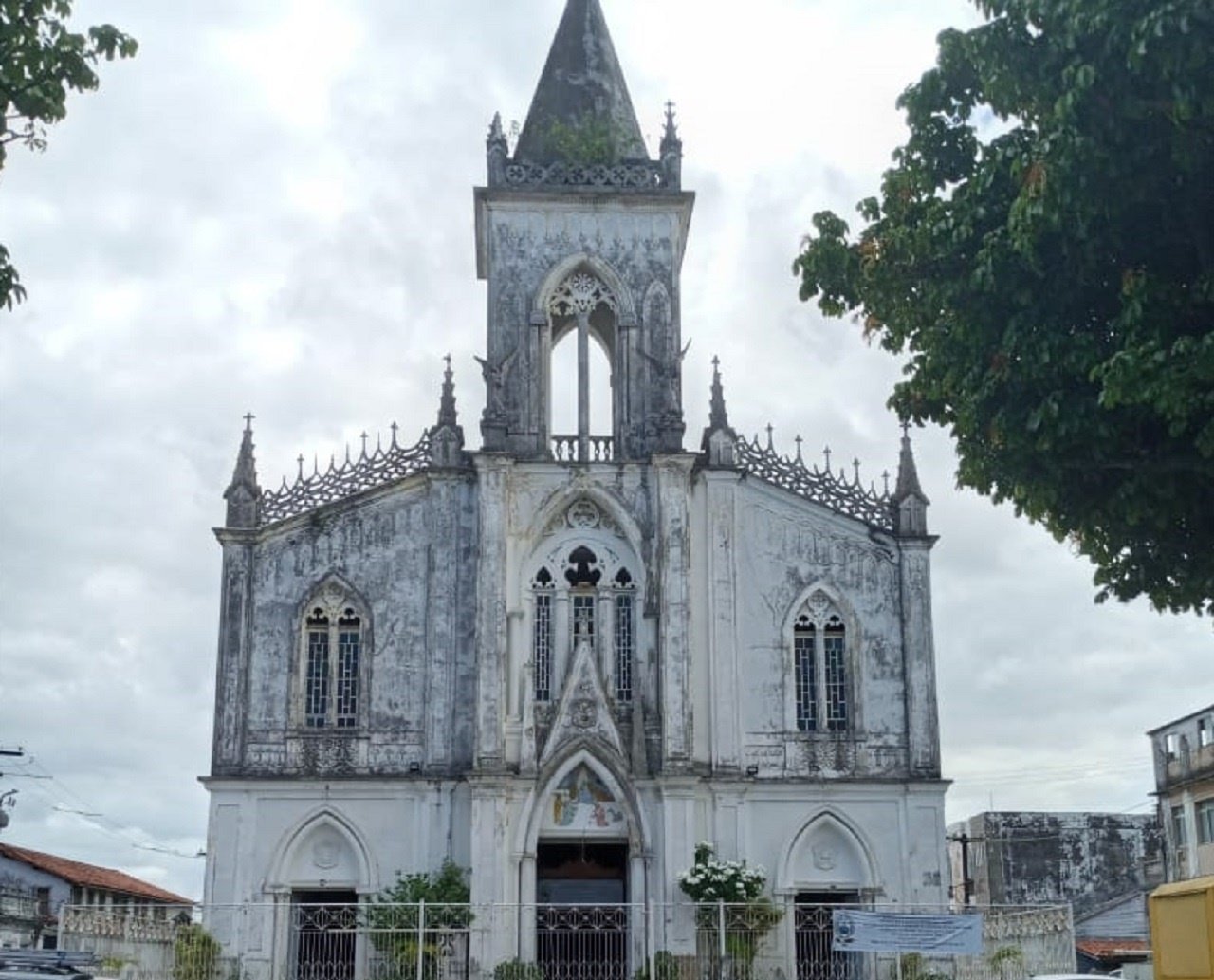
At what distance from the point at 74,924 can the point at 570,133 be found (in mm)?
16436

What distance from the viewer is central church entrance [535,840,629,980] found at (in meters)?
27.0

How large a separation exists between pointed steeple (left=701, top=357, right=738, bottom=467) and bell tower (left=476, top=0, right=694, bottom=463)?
0.65 metres

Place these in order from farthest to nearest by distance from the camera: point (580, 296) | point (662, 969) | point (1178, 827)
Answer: point (1178, 827), point (580, 296), point (662, 969)

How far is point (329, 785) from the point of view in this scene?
28078 mm

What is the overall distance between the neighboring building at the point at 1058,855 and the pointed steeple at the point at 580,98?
2886 cm

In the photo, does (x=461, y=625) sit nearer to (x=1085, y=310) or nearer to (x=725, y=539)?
(x=725, y=539)

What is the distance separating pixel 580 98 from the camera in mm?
→ 32500

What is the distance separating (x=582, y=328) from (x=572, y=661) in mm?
6261

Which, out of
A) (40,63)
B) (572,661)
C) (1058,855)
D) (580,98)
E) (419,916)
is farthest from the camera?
(1058,855)

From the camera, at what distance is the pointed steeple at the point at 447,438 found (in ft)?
96.8

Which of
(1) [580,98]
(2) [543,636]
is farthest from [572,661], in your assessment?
(1) [580,98]

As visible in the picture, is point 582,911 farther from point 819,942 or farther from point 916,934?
point 916,934

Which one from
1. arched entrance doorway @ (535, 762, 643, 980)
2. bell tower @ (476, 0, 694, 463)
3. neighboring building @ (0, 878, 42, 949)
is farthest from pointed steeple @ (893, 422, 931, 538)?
neighboring building @ (0, 878, 42, 949)

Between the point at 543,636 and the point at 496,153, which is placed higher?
the point at 496,153
